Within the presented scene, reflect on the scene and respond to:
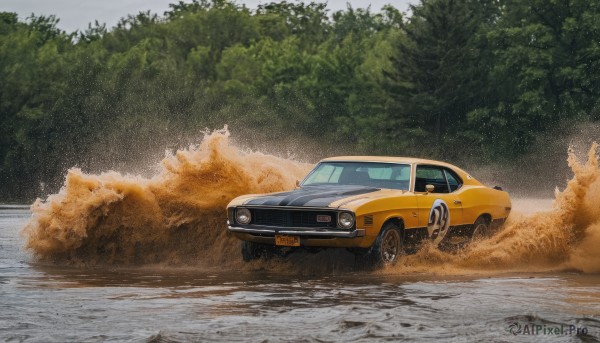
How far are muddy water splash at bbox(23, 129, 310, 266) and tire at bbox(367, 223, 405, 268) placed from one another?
2.51 m

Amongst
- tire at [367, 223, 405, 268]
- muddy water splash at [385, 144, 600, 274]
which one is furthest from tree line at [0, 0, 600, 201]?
tire at [367, 223, 405, 268]

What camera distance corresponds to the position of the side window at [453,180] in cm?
1576

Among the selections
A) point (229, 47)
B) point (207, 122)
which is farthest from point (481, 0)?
point (229, 47)

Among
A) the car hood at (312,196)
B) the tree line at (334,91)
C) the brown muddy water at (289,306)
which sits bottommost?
the brown muddy water at (289,306)

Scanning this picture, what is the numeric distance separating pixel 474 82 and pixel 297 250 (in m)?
55.6

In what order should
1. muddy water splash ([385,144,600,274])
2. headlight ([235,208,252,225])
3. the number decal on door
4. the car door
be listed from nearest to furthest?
headlight ([235,208,252,225]), the car door, the number decal on door, muddy water splash ([385,144,600,274])

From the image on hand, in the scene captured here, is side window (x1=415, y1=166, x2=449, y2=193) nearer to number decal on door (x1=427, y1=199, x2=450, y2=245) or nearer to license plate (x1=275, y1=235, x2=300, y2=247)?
number decal on door (x1=427, y1=199, x2=450, y2=245)

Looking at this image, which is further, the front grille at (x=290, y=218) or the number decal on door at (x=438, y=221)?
the number decal on door at (x=438, y=221)

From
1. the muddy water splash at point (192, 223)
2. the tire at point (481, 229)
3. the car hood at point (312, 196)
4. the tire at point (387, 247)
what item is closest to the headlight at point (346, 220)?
the car hood at point (312, 196)

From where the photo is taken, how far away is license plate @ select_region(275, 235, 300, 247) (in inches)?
530

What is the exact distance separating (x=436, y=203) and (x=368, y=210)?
1.77 m

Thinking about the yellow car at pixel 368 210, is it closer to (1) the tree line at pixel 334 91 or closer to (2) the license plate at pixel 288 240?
(2) the license plate at pixel 288 240

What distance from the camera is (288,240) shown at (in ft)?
44.3

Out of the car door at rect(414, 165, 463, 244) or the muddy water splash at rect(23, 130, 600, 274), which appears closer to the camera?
the car door at rect(414, 165, 463, 244)
